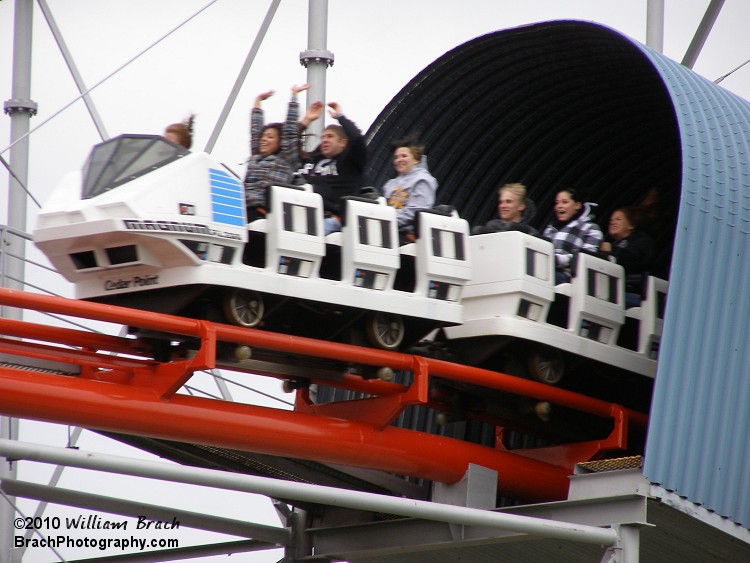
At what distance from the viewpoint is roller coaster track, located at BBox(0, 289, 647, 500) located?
37.3 ft

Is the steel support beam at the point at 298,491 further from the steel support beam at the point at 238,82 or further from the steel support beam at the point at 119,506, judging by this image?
the steel support beam at the point at 238,82

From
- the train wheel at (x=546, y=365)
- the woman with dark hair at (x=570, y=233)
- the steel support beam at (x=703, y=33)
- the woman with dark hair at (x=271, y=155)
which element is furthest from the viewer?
the steel support beam at (x=703, y=33)

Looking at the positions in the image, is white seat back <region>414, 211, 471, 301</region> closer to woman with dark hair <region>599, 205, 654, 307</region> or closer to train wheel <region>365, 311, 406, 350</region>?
train wheel <region>365, 311, 406, 350</region>

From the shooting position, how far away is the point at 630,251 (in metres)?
15.2

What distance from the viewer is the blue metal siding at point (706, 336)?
1320 centimetres

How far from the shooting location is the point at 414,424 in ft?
55.4

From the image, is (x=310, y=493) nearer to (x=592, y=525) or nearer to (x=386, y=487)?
(x=592, y=525)

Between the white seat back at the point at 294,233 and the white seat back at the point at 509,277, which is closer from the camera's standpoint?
the white seat back at the point at 294,233

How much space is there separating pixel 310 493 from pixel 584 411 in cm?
490

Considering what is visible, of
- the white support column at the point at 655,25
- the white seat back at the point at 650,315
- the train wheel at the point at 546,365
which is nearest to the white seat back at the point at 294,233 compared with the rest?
the train wheel at the point at 546,365

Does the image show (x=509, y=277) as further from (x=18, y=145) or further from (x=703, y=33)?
(x=18, y=145)

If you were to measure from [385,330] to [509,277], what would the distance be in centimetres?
126

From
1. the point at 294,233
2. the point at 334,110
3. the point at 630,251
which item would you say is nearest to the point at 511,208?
the point at 630,251

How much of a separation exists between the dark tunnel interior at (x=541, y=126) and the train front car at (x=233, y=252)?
3.81 metres
